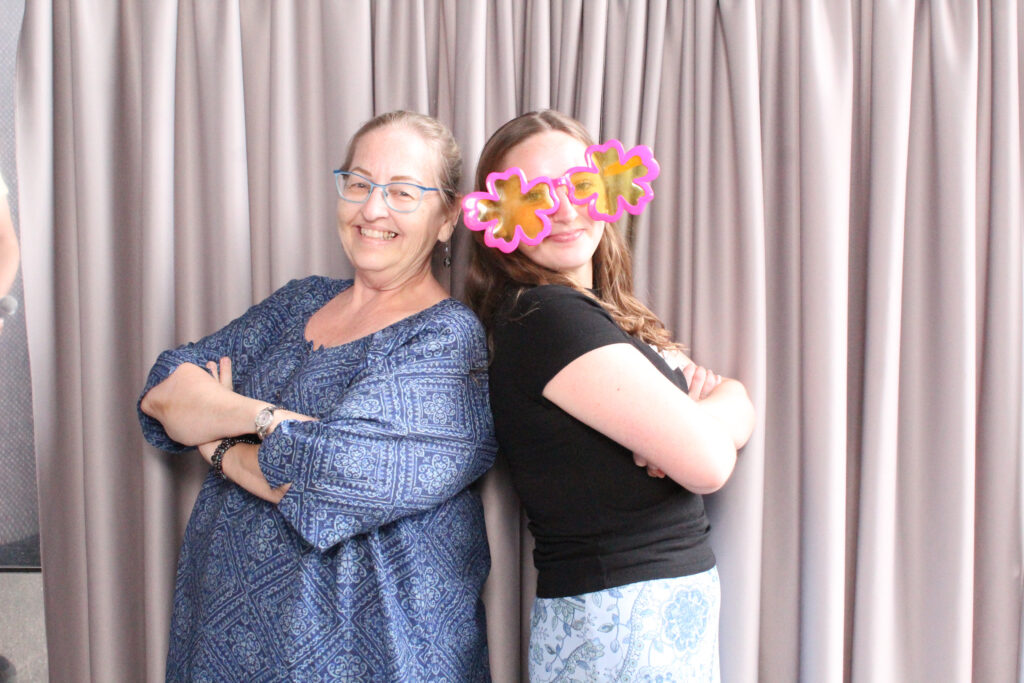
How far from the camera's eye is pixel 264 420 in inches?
53.7

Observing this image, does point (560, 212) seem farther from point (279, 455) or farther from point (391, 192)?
point (279, 455)

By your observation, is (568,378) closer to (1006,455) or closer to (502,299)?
(502,299)

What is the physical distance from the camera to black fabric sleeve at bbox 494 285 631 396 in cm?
126

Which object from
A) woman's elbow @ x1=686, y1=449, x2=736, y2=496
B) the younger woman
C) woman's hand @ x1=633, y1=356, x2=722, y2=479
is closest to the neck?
the younger woman

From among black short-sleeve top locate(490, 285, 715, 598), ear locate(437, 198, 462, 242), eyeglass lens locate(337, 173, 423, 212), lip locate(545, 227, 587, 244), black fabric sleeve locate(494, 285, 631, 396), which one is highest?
eyeglass lens locate(337, 173, 423, 212)

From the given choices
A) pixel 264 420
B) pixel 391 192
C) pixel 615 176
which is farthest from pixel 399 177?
pixel 264 420

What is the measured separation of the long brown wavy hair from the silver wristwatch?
1.40ft

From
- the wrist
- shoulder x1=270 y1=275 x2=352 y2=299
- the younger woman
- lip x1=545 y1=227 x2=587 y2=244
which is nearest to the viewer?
the younger woman

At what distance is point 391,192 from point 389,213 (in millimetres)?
40

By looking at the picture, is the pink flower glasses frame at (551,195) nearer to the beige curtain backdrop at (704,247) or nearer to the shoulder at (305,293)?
the beige curtain backdrop at (704,247)

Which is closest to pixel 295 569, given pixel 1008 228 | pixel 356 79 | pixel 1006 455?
pixel 356 79

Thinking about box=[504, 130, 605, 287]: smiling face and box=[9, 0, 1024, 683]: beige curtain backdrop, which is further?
box=[9, 0, 1024, 683]: beige curtain backdrop

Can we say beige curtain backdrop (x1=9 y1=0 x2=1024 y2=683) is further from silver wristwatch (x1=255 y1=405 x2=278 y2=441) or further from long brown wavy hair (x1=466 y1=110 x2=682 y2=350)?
silver wristwatch (x1=255 y1=405 x2=278 y2=441)

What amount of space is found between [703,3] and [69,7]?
1422 millimetres
